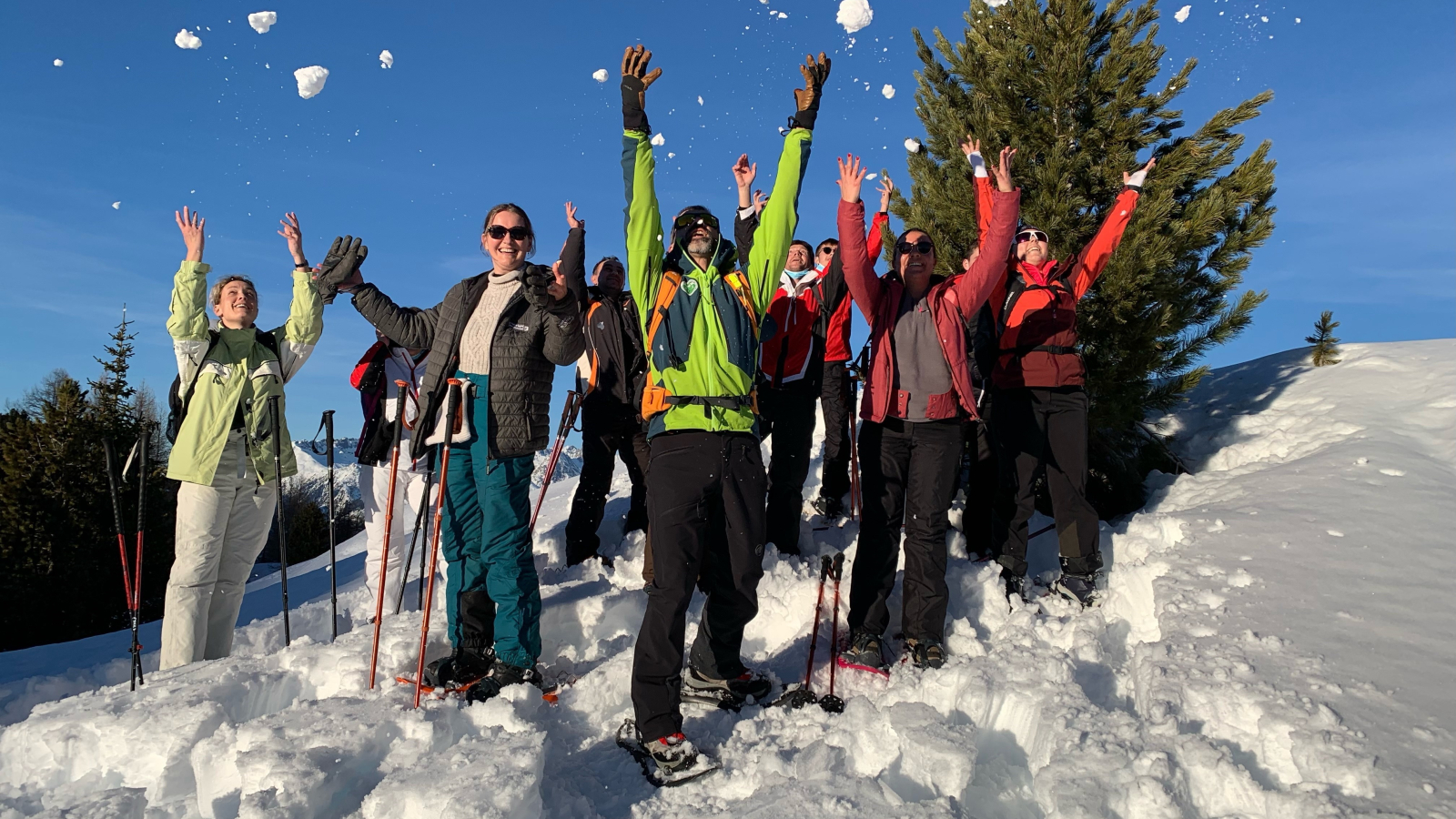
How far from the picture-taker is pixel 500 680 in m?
3.65

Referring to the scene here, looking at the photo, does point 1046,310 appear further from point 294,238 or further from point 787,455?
point 294,238

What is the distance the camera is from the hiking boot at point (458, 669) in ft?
12.3

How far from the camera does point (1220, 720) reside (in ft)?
10.2

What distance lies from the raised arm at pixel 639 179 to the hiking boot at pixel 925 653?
2321mm

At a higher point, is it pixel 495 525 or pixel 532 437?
pixel 532 437

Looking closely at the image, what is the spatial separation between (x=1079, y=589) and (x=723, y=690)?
2.60 metres

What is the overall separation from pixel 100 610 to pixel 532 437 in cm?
1379

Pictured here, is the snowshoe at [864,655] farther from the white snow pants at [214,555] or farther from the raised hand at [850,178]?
the white snow pants at [214,555]

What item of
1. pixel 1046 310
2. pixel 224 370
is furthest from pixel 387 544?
pixel 1046 310

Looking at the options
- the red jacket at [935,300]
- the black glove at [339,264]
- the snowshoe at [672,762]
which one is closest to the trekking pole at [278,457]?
the black glove at [339,264]

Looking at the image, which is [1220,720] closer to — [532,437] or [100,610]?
[532,437]

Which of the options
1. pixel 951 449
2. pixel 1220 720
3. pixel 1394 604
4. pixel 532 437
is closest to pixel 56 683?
pixel 532 437

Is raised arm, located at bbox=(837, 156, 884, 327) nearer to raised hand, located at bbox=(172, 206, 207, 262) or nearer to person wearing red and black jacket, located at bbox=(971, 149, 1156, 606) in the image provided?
person wearing red and black jacket, located at bbox=(971, 149, 1156, 606)

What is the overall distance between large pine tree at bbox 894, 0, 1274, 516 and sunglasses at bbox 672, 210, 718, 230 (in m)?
4.22
